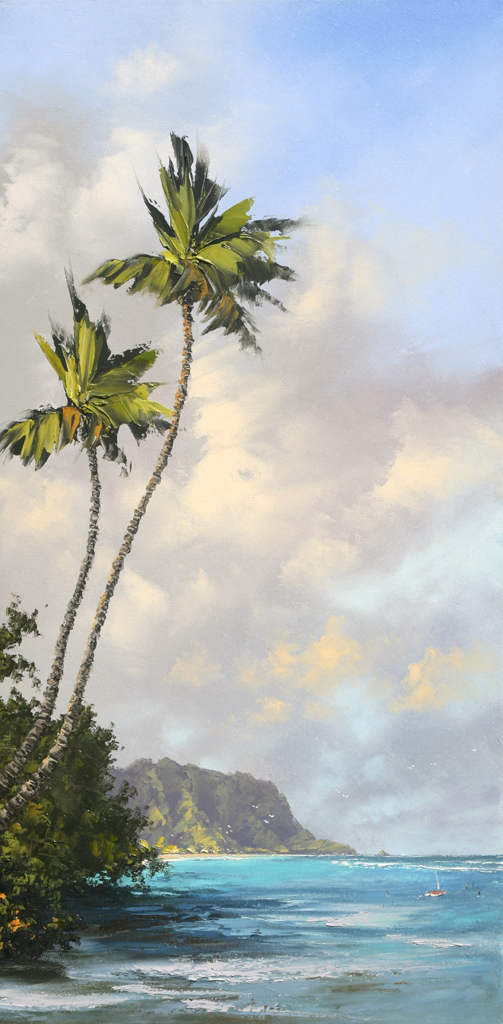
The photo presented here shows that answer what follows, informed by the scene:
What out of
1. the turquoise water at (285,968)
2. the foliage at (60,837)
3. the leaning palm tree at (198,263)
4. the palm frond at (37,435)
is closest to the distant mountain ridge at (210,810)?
the foliage at (60,837)

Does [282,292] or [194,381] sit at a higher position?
[282,292]

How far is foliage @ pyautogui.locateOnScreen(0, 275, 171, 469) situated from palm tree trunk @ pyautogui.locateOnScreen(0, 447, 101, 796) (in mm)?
373

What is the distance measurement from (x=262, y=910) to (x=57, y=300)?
885cm

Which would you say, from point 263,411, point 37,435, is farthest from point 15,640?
point 263,411

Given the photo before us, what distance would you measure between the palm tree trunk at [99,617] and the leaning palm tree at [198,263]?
1 centimetres

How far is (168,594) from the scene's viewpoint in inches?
297

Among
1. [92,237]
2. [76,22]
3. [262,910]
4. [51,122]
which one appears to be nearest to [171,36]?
[76,22]

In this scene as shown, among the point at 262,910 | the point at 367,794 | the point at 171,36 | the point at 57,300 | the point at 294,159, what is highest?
the point at 171,36

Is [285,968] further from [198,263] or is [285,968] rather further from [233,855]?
[198,263]

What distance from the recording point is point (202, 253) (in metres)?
7.62

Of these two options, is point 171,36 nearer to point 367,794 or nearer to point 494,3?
point 494,3

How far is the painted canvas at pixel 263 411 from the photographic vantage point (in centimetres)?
725

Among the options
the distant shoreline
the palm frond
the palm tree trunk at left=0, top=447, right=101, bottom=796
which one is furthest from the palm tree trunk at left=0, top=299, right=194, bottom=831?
the distant shoreline

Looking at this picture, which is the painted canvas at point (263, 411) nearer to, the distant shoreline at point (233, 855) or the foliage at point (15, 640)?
the foliage at point (15, 640)
